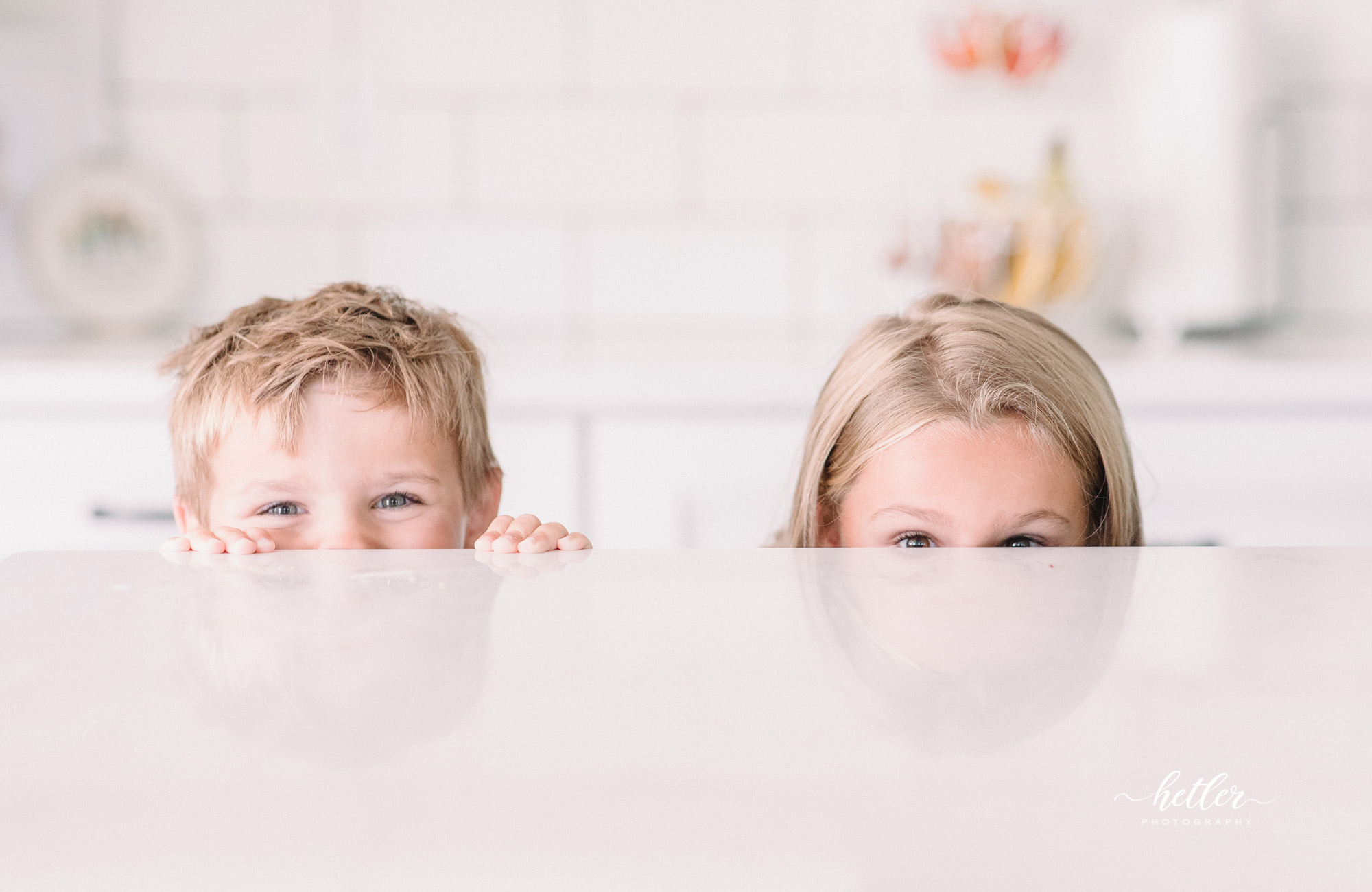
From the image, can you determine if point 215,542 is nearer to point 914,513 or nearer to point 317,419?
point 317,419

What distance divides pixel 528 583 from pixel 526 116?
1797 mm

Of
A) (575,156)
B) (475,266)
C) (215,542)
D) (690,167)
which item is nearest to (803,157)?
(690,167)

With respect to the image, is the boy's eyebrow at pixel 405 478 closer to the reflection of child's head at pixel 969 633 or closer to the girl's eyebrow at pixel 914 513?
the girl's eyebrow at pixel 914 513

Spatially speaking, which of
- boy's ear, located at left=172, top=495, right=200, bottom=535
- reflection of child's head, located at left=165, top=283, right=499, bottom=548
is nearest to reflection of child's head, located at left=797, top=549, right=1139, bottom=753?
reflection of child's head, located at left=165, top=283, right=499, bottom=548

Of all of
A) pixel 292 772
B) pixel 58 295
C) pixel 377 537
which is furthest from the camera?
pixel 58 295

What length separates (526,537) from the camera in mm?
713

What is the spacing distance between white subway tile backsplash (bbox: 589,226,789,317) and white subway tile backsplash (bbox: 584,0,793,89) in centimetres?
24

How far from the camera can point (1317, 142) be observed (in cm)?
193

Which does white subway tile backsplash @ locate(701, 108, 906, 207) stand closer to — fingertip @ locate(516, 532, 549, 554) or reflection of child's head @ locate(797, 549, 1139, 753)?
fingertip @ locate(516, 532, 549, 554)

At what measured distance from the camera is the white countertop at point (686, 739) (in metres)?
0.13

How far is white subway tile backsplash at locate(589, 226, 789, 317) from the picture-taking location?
6.41 ft

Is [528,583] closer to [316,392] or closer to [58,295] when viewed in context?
[316,392]

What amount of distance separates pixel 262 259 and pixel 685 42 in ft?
2.49

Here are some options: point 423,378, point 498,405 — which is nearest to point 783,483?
point 498,405
